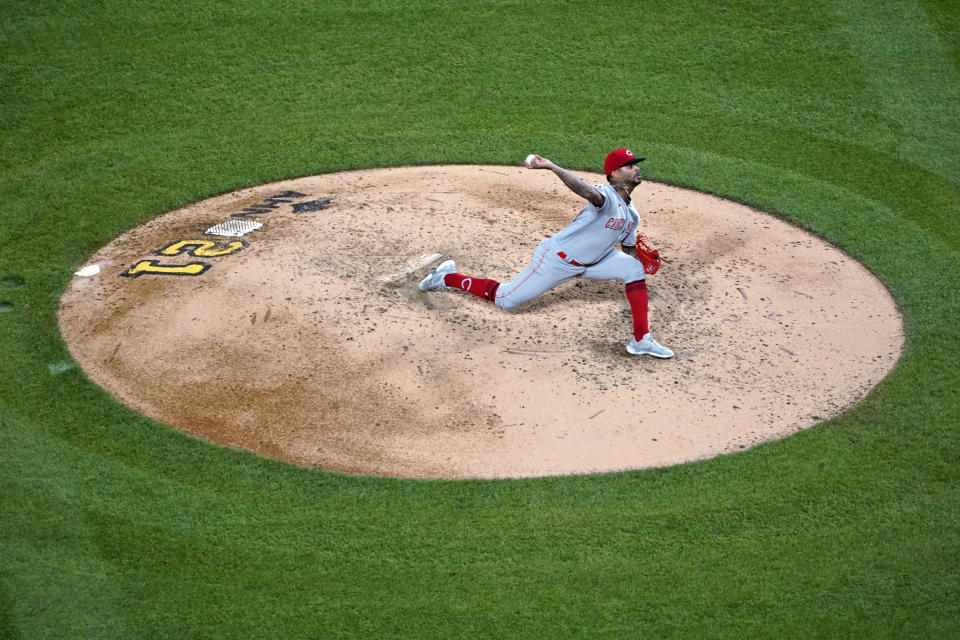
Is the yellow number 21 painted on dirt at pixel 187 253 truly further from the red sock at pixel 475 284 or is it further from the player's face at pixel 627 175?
the player's face at pixel 627 175

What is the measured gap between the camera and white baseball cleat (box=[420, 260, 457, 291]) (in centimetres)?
848

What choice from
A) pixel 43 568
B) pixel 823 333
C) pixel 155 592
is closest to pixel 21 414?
pixel 43 568

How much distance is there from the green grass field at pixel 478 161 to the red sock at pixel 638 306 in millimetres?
1367

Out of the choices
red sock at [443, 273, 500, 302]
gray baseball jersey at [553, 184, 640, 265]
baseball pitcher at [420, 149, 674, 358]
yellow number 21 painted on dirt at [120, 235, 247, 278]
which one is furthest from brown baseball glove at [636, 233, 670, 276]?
yellow number 21 painted on dirt at [120, 235, 247, 278]

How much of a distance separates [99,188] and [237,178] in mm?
1374

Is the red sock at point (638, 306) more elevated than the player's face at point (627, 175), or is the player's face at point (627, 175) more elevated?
the player's face at point (627, 175)

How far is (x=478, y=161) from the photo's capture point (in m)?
11.1

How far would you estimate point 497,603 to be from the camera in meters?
5.68

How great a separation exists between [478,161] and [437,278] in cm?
291

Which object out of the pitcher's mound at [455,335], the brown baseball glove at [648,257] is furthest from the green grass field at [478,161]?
the brown baseball glove at [648,257]

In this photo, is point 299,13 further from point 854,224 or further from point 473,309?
point 854,224

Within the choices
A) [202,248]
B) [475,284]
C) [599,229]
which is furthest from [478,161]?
[599,229]

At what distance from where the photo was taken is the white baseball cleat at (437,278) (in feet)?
27.8

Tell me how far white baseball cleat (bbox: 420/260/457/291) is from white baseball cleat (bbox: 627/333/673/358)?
163cm
